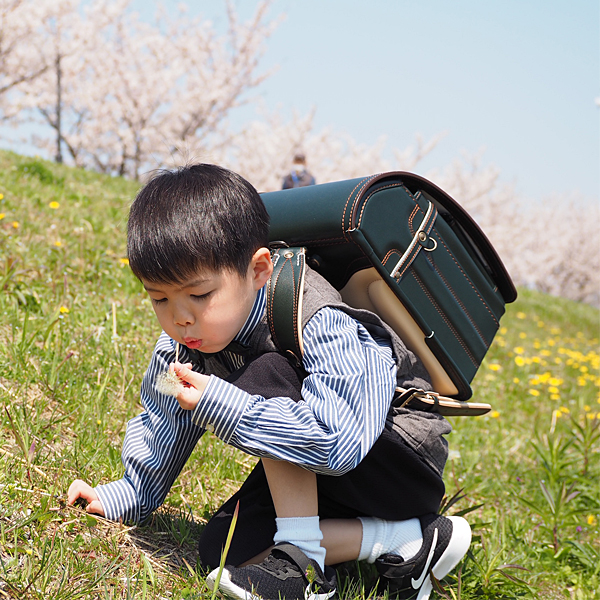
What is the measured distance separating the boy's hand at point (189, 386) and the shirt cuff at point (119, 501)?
58 cm

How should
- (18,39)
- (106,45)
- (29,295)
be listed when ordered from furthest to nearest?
1. (106,45)
2. (18,39)
3. (29,295)

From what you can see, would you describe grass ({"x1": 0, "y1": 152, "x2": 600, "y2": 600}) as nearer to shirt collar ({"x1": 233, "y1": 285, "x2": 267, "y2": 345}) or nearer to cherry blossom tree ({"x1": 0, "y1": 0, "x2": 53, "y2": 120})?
shirt collar ({"x1": 233, "y1": 285, "x2": 267, "y2": 345})

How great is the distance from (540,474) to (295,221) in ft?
8.08

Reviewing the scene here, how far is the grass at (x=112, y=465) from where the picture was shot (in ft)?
5.81

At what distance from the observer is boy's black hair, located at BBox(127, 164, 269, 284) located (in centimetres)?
166

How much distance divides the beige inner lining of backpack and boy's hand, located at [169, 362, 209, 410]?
0.62 metres

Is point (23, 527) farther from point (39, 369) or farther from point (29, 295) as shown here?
A: point (29, 295)

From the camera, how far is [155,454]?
210 cm

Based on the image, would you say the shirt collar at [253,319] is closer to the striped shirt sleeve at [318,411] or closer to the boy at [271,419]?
the boy at [271,419]

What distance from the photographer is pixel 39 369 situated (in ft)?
8.63

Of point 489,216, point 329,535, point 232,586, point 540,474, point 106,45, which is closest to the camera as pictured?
point 232,586

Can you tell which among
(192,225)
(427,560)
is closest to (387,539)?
(427,560)

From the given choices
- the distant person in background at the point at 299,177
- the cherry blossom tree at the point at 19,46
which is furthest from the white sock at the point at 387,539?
the cherry blossom tree at the point at 19,46

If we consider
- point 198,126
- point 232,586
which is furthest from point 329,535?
point 198,126
